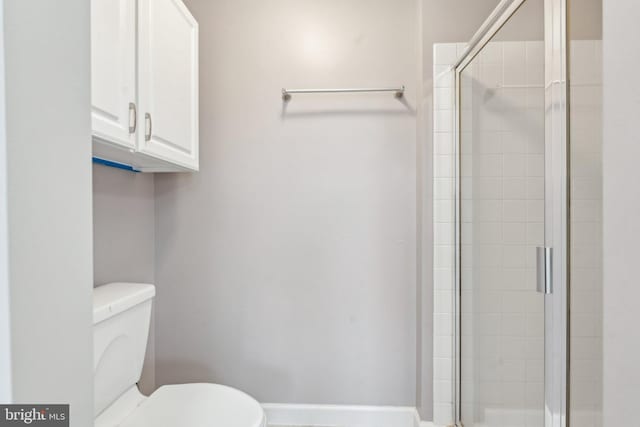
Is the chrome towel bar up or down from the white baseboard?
up

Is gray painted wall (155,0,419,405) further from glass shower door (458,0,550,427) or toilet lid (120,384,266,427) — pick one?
toilet lid (120,384,266,427)

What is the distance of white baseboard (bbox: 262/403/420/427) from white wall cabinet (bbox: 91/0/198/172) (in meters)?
1.30

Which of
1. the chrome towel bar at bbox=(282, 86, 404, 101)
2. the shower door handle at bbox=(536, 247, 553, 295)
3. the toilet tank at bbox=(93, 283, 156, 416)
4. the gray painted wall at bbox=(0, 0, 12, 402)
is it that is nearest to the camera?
the gray painted wall at bbox=(0, 0, 12, 402)

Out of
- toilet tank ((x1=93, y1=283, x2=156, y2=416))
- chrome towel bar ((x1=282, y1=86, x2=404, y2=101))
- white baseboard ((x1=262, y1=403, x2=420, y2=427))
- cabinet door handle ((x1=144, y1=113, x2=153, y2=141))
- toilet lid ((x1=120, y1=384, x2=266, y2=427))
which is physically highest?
chrome towel bar ((x1=282, y1=86, x2=404, y2=101))

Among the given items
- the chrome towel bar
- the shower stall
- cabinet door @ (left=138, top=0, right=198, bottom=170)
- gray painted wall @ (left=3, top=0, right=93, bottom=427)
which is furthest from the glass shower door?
cabinet door @ (left=138, top=0, right=198, bottom=170)

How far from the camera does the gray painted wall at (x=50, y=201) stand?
311 millimetres

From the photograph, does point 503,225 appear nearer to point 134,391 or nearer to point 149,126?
point 149,126

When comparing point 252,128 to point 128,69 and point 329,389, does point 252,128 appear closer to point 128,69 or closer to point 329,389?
point 128,69

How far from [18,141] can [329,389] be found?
5.93 feet

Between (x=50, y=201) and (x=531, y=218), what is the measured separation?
1.09m

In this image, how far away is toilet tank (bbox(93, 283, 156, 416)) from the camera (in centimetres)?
112

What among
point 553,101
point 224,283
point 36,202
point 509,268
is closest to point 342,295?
point 224,283

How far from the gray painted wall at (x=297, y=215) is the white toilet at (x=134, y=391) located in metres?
0.50

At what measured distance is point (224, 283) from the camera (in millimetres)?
1854
